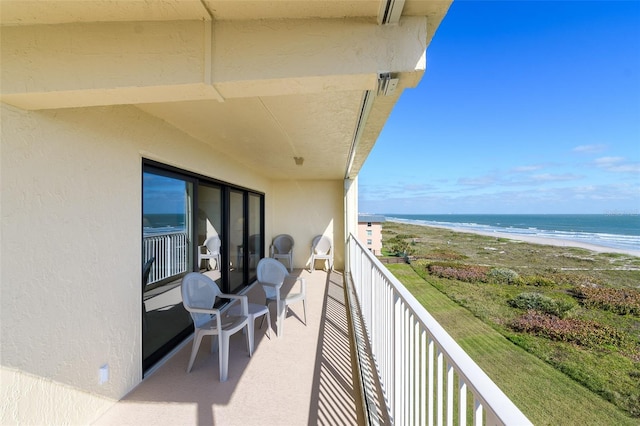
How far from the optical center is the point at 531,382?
595 cm

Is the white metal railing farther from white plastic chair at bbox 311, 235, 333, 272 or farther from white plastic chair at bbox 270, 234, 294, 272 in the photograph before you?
white plastic chair at bbox 270, 234, 294, 272

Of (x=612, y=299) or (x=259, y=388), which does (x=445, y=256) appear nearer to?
(x=612, y=299)

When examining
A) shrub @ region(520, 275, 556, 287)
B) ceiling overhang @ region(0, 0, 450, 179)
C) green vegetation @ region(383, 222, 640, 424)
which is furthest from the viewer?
shrub @ region(520, 275, 556, 287)

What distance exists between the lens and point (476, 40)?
917 centimetres

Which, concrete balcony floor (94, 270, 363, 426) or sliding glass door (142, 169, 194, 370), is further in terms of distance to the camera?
sliding glass door (142, 169, 194, 370)

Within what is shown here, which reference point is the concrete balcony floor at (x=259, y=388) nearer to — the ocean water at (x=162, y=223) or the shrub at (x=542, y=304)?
the ocean water at (x=162, y=223)

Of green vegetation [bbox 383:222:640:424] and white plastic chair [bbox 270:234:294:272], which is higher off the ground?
white plastic chair [bbox 270:234:294:272]

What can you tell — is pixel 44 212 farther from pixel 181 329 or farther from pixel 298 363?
pixel 298 363

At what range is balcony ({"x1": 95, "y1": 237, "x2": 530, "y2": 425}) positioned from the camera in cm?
113

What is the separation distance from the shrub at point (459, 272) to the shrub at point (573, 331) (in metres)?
3.89

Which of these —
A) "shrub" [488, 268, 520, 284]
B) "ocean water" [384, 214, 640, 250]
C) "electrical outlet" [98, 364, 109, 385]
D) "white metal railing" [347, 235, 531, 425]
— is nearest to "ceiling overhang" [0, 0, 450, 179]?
"white metal railing" [347, 235, 531, 425]

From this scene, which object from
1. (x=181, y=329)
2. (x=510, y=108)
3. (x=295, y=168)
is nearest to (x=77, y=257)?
(x=181, y=329)

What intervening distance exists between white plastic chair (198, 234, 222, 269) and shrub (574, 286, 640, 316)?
15.3 meters

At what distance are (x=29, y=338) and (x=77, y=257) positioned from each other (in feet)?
1.52
